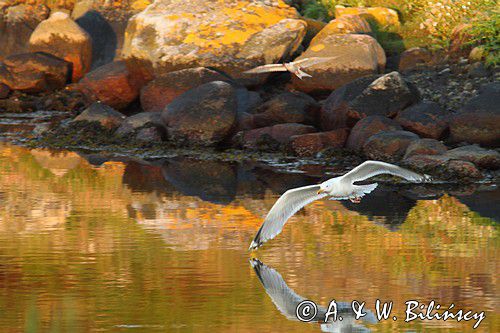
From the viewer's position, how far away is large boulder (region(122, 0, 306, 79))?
23344 mm

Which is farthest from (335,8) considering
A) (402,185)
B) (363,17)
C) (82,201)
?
(82,201)

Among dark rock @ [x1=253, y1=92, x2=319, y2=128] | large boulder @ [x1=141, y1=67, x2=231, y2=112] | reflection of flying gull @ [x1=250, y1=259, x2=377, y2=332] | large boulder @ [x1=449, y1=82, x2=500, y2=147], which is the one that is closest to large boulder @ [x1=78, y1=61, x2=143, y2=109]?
large boulder @ [x1=141, y1=67, x2=231, y2=112]

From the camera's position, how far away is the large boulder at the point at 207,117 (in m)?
19.9

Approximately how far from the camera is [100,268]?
1064 cm

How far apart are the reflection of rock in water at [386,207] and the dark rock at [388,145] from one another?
5.43 ft

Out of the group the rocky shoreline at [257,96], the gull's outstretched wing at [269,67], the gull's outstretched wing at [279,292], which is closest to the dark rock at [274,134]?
the rocky shoreline at [257,96]

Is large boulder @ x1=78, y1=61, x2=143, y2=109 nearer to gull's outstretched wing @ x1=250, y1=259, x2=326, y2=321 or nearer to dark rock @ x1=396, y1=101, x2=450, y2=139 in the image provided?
dark rock @ x1=396, y1=101, x2=450, y2=139

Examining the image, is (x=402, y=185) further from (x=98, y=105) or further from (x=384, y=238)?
(x=98, y=105)

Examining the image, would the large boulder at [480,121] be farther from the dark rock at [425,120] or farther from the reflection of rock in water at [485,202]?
the reflection of rock in water at [485,202]

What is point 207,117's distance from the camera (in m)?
19.9

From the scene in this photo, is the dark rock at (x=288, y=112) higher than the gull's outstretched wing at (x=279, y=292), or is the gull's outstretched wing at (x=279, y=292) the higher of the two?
the dark rock at (x=288, y=112)

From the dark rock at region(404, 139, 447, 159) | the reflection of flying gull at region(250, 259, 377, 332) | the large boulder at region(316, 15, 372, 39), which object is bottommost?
the reflection of flying gull at region(250, 259, 377, 332)

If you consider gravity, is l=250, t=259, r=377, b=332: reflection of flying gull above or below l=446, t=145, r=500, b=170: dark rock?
below

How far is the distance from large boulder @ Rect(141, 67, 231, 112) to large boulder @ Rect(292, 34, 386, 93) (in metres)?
1.70
